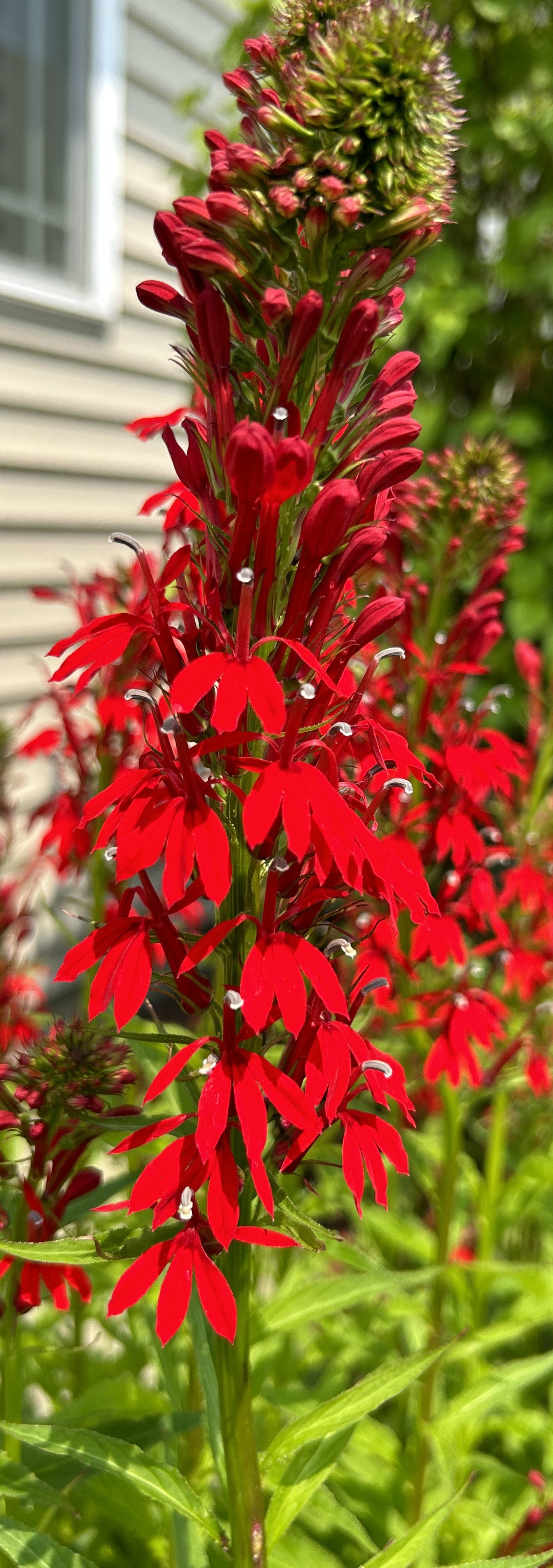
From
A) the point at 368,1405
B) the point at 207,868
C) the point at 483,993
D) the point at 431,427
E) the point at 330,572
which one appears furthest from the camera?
the point at 431,427

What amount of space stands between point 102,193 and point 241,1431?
3858 mm

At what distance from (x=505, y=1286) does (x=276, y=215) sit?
2.19 meters

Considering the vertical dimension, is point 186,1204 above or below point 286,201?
below

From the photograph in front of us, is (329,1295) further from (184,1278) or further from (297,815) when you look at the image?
(297,815)

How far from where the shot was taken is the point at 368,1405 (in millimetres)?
1033

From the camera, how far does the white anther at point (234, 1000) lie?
2.70 feet

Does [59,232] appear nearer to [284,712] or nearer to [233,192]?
[233,192]

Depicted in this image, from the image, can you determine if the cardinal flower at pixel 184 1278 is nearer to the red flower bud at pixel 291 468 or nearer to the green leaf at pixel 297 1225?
the green leaf at pixel 297 1225

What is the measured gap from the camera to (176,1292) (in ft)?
2.72

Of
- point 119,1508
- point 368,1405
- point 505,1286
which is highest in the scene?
point 368,1405

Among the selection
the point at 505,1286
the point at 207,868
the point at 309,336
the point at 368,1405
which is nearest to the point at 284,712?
the point at 207,868

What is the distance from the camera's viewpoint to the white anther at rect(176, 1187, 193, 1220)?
0.83m

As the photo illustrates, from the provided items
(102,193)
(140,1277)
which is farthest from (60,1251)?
(102,193)

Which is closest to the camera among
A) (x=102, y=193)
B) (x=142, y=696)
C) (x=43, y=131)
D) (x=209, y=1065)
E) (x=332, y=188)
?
(x=332, y=188)
